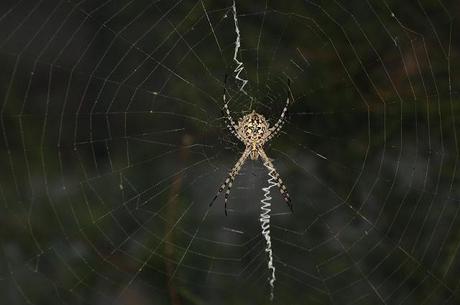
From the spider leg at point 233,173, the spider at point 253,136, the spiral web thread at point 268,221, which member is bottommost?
the spiral web thread at point 268,221

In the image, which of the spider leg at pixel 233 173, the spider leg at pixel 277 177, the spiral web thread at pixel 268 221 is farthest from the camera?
the spider leg at pixel 233 173

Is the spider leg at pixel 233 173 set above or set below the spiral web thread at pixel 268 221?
above

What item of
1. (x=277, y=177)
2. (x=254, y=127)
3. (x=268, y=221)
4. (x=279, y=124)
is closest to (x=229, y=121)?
(x=254, y=127)

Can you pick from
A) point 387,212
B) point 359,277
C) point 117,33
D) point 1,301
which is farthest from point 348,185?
point 1,301

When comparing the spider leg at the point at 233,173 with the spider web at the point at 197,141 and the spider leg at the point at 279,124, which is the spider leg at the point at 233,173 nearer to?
the spider leg at the point at 279,124

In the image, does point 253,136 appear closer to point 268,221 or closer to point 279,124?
point 279,124

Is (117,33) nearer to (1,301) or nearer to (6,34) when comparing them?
(6,34)

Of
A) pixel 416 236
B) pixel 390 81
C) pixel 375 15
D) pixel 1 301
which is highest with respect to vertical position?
pixel 375 15

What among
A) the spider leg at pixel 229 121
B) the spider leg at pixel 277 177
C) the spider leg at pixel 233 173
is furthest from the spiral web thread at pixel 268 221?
the spider leg at pixel 229 121
